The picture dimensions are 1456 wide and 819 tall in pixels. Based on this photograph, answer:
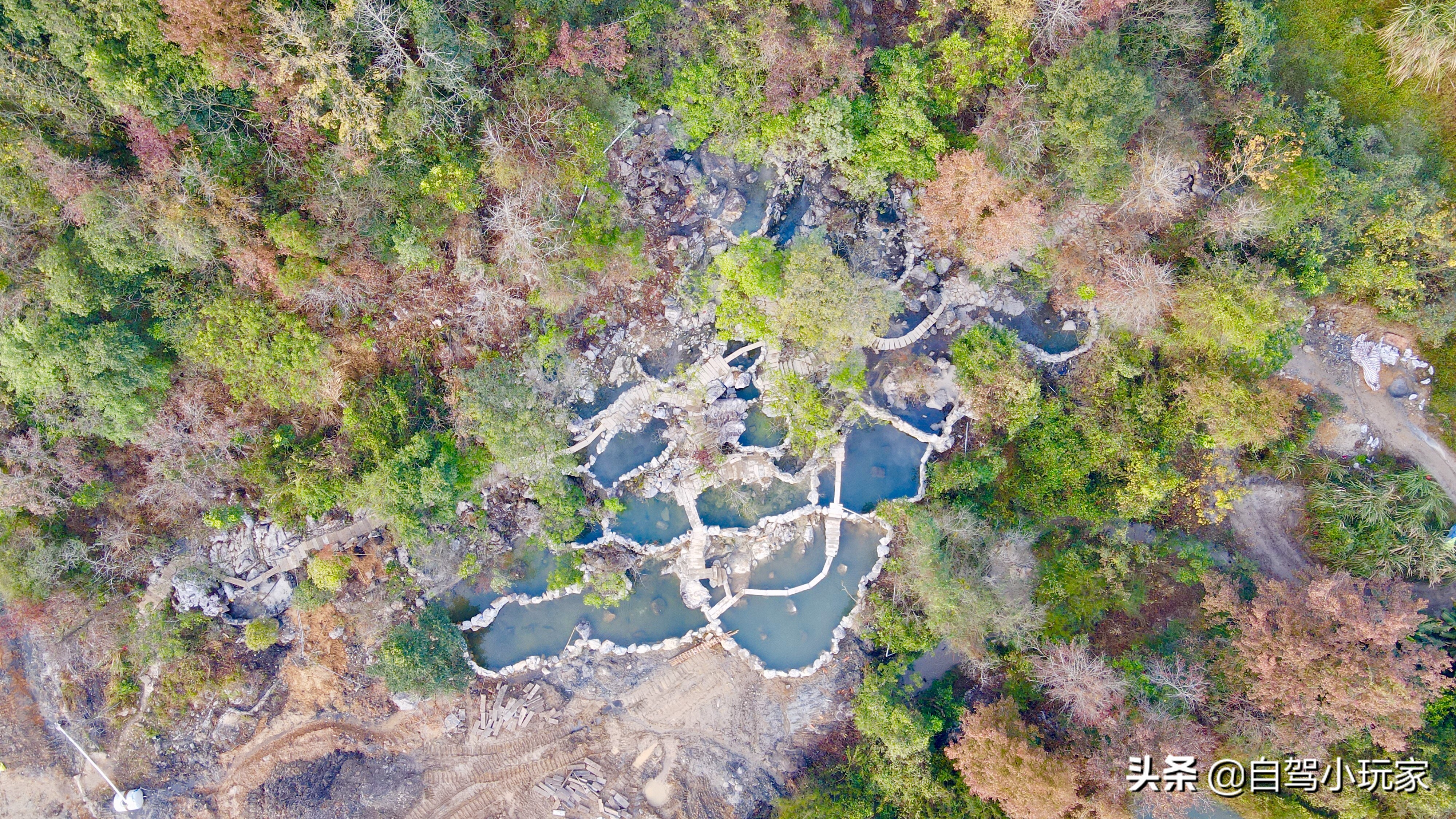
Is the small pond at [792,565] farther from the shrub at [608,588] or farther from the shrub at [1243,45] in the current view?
the shrub at [1243,45]

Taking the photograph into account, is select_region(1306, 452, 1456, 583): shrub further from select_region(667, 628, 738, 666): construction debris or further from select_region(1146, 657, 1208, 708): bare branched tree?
select_region(667, 628, 738, 666): construction debris

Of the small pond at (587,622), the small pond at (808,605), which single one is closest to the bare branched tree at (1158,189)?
the small pond at (808,605)

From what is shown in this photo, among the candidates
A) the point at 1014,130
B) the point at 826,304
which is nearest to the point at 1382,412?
the point at 1014,130

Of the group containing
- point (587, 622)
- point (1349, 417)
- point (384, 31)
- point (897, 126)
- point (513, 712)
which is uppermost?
point (384, 31)

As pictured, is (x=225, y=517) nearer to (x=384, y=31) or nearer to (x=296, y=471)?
(x=296, y=471)

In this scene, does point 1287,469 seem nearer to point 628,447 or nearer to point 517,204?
point 628,447

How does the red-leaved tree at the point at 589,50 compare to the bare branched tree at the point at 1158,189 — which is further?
the bare branched tree at the point at 1158,189

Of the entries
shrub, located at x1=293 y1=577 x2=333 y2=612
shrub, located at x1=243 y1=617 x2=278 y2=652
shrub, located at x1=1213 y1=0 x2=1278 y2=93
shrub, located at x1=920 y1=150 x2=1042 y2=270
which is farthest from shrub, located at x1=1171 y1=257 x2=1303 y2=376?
shrub, located at x1=243 y1=617 x2=278 y2=652
